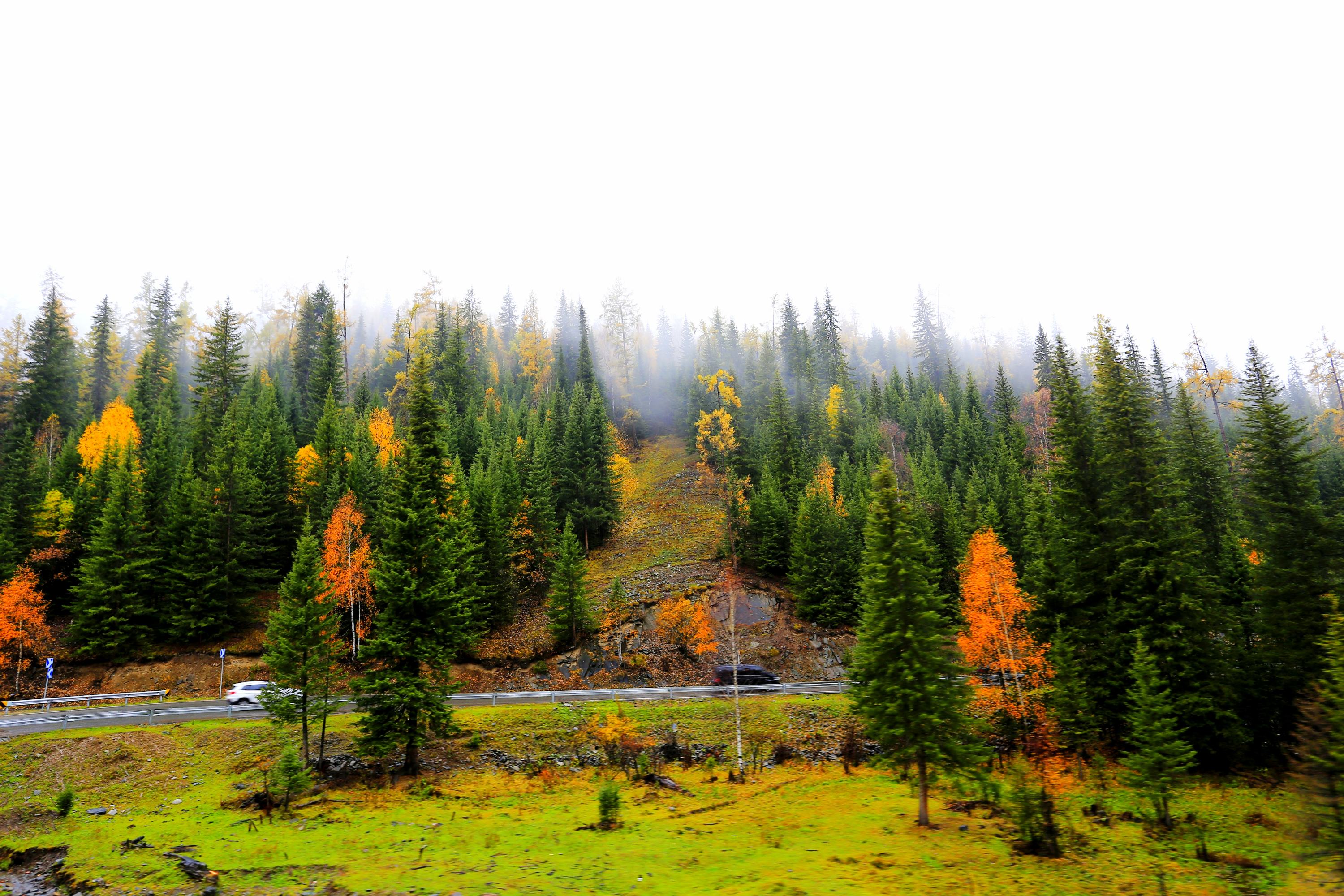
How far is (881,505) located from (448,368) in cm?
7017

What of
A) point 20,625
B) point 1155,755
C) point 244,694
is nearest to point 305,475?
point 20,625

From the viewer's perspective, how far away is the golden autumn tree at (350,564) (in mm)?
39156

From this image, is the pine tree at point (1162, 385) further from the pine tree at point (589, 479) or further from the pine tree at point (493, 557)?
the pine tree at point (493, 557)

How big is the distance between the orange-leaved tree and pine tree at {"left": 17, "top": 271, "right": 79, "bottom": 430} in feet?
211

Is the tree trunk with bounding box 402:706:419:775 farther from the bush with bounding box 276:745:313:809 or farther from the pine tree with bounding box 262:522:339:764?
the bush with bounding box 276:745:313:809

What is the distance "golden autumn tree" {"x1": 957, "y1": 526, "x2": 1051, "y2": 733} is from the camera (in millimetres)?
30328

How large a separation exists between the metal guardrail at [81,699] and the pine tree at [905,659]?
37.4 metres

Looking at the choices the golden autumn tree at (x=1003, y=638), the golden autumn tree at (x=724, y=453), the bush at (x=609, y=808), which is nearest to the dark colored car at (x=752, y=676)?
the golden autumn tree at (x=724, y=453)

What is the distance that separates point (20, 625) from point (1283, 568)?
7066 cm

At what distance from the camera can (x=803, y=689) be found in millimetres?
41000

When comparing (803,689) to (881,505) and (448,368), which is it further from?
(448,368)

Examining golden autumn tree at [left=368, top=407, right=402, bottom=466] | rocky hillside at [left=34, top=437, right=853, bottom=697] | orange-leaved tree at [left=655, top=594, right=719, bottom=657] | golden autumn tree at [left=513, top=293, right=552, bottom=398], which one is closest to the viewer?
rocky hillside at [left=34, top=437, right=853, bottom=697]

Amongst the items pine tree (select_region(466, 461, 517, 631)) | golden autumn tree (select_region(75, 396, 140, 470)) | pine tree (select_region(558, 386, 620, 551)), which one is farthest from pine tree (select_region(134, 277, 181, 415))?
pine tree (select_region(558, 386, 620, 551))

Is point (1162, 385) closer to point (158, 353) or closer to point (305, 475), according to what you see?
point (305, 475)
